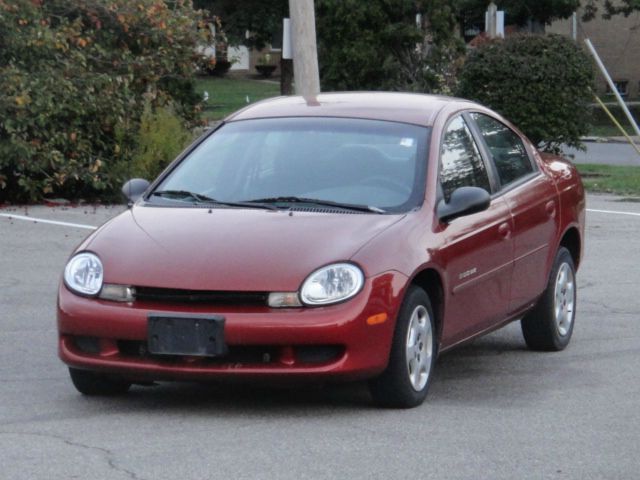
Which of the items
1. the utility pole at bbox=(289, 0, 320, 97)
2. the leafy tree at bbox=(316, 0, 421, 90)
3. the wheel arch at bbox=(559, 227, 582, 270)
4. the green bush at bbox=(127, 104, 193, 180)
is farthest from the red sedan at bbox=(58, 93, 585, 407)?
the leafy tree at bbox=(316, 0, 421, 90)

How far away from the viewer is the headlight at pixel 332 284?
689 cm

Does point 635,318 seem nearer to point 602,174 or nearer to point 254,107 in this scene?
point 254,107

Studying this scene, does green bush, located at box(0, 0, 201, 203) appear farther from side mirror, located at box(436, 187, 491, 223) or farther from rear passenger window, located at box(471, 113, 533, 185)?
side mirror, located at box(436, 187, 491, 223)

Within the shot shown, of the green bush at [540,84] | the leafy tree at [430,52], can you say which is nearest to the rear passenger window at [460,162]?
the green bush at [540,84]

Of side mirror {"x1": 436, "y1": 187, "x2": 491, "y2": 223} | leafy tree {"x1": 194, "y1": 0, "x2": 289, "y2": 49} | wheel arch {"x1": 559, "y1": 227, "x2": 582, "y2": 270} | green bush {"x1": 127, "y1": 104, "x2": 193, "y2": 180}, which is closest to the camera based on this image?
side mirror {"x1": 436, "y1": 187, "x2": 491, "y2": 223}

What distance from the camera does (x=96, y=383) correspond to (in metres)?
7.57

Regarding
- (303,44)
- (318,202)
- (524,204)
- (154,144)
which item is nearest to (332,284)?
(318,202)

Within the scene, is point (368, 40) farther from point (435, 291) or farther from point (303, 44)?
point (435, 291)

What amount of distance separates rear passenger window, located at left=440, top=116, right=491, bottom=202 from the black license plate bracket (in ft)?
5.61

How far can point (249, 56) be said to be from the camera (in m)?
73.2

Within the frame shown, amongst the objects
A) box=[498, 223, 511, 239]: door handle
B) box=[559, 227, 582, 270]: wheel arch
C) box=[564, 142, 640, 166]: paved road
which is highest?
box=[498, 223, 511, 239]: door handle

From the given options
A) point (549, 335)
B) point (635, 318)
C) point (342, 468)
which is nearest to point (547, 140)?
point (635, 318)

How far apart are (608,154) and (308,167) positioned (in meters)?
23.6

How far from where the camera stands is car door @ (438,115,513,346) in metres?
7.74
